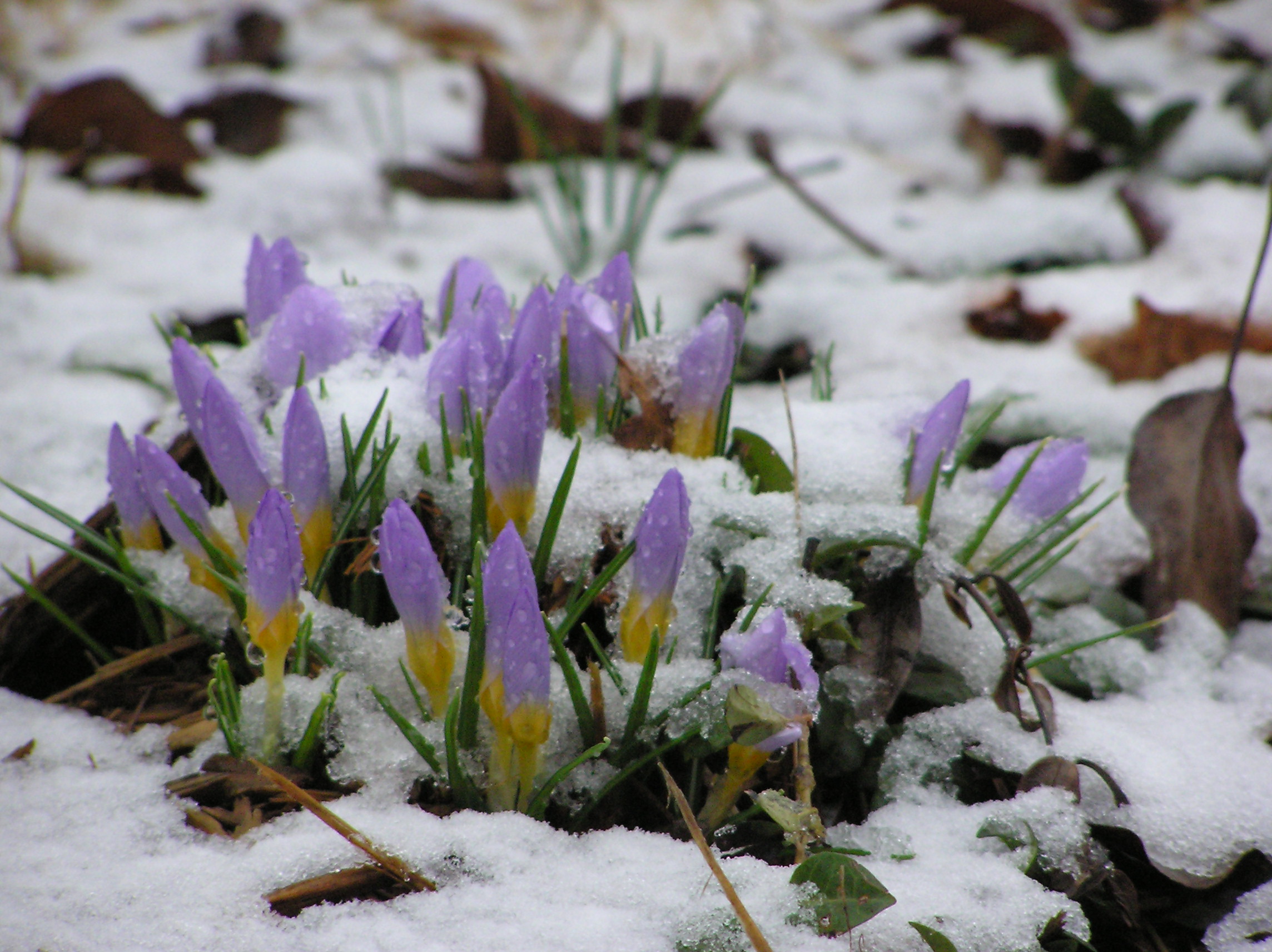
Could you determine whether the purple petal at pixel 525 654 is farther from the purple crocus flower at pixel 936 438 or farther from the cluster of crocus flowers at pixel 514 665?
the purple crocus flower at pixel 936 438

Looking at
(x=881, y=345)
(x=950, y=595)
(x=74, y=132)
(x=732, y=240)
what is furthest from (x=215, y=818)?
(x=74, y=132)

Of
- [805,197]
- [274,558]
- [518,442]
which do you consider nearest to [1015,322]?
[805,197]

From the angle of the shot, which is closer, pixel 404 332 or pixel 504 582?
pixel 504 582

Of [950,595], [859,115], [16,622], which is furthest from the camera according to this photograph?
[859,115]

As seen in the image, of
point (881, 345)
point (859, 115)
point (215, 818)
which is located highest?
point (859, 115)

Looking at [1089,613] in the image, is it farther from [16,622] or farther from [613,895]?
[16,622]

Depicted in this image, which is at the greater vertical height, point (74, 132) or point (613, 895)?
point (74, 132)

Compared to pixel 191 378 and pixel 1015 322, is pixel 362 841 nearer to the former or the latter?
pixel 191 378

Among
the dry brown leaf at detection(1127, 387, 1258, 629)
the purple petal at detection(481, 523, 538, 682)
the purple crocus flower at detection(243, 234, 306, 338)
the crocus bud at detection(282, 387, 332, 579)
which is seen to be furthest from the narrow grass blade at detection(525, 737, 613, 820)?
the dry brown leaf at detection(1127, 387, 1258, 629)
